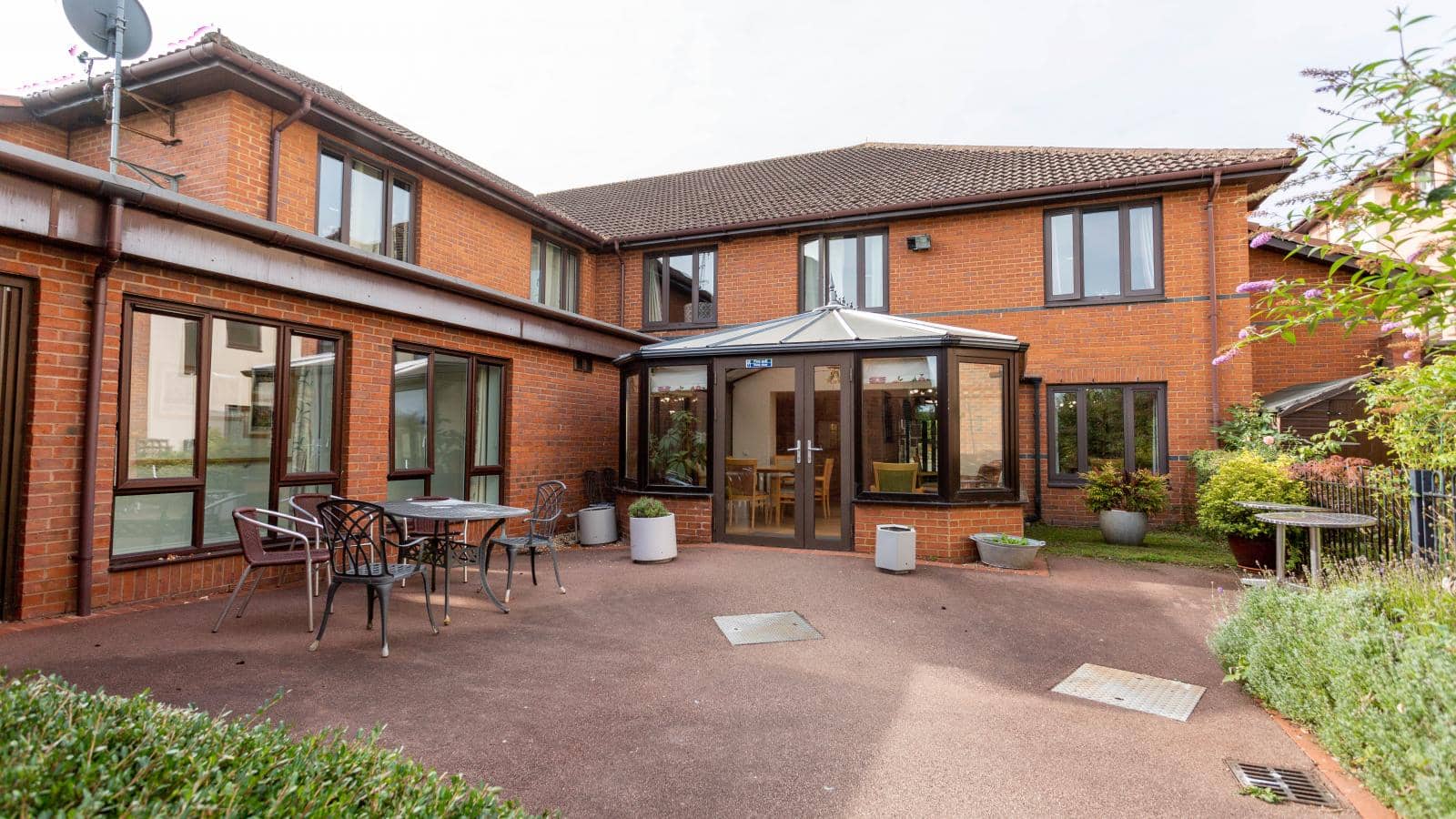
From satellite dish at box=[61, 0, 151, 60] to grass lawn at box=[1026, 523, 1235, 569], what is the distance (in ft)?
34.6

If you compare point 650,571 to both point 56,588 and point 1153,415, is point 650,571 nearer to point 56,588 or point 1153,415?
point 56,588

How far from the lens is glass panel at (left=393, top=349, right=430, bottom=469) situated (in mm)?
6879

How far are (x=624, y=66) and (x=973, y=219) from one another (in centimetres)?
601

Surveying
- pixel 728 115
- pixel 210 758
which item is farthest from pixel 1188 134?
pixel 210 758

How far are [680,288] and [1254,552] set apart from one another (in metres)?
9.45

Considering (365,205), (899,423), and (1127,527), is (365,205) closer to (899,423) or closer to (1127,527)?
(899,423)

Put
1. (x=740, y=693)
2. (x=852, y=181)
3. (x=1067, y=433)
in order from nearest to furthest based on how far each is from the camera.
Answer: (x=740, y=693), (x=1067, y=433), (x=852, y=181)

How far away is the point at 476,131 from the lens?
13.7 m

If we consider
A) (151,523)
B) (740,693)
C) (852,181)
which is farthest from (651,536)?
(852,181)

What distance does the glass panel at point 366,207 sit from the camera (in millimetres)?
8242

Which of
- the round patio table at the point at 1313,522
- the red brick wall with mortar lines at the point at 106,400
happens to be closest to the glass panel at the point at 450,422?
the red brick wall with mortar lines at the point at 106,400

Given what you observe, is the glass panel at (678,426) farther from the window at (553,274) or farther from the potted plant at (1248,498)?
the potted plant at (1248,498)

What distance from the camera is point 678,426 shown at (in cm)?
852

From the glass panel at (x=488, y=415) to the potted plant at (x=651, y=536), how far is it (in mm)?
2072
